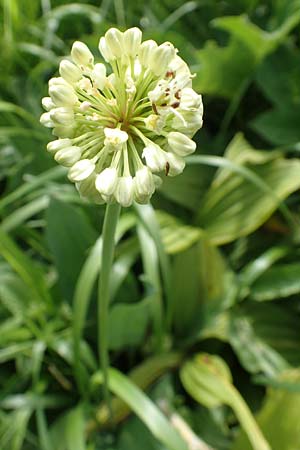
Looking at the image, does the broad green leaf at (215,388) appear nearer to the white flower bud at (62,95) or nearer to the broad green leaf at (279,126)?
the broad green leaf at (279,126)

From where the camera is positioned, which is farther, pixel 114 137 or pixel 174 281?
pixel 174 281

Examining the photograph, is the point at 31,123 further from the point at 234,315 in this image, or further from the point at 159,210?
the point at 234,315

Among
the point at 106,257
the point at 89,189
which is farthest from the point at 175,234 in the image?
the point at 89,189

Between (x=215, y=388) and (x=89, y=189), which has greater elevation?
(x=89, y=189)

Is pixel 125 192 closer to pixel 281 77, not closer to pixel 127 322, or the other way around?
pixel 127 322

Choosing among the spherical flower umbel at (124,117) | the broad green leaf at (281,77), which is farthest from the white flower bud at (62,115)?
the broad green leaf at (281,77)

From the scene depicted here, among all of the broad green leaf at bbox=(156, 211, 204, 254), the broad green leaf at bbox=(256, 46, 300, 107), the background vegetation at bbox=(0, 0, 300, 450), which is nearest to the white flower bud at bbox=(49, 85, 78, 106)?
the background vegetation at bbox=(0, 0, 300, 450)

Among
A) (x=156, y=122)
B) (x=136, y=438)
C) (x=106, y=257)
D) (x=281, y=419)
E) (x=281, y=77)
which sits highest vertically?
(x=156, y=122)

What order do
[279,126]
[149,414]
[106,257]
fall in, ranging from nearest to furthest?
1. [106,257]
2. [149,414]
3. [279,126]
